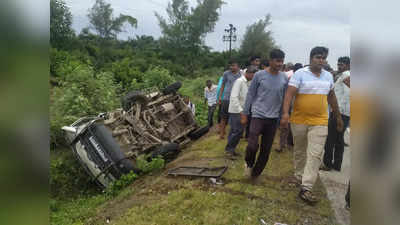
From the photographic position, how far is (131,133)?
202 inches

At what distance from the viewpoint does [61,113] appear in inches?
249

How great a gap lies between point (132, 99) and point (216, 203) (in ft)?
11.3

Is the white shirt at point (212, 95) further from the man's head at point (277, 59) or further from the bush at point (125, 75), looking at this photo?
the bush at point (125, 75)

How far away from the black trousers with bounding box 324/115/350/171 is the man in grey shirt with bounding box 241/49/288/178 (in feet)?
4.40

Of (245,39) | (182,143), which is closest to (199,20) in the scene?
(245,39)

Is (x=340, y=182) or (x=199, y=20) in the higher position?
(x=199, y=20)

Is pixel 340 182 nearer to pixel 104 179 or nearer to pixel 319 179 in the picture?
pixel 319 179

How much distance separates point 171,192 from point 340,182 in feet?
7.93

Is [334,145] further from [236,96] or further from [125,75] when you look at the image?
[125,75]

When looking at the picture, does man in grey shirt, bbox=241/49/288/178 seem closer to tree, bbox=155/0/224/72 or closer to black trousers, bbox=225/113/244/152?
black trousers, bbox=225/113/244/152

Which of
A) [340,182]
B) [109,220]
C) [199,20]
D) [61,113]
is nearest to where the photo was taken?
[109,220]

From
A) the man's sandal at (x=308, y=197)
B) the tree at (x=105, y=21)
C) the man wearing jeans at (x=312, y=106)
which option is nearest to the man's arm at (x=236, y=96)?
the man wearing jeans at (x=312, y=106)

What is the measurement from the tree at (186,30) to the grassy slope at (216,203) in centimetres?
2925

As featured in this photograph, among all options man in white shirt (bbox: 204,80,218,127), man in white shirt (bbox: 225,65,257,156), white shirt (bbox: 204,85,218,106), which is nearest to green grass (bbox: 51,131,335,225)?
man in white shirt (bbox: 225,65,257,156)
